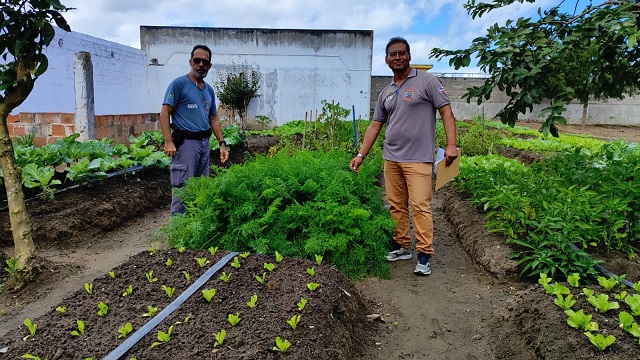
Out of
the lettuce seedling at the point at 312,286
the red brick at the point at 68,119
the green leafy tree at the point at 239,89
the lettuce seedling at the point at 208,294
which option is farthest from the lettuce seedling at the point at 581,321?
the green leafy tree at the point at 239,89

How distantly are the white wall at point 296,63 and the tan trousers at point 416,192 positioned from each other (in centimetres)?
1658

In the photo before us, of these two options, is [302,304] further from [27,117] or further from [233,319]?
[27,117]

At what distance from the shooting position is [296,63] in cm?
2100

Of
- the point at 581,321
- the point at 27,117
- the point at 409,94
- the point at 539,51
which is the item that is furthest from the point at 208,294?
the point at 27,117

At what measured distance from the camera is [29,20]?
11.6ft

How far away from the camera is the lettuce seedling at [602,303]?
2.72 meters

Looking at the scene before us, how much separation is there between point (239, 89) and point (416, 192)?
50.6 feet

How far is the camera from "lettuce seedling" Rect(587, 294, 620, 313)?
8.91ft

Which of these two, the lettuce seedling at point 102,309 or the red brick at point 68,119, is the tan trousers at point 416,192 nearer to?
the lettuce seedling at point 102,309

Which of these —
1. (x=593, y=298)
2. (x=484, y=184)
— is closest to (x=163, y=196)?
(x=484, y=184)

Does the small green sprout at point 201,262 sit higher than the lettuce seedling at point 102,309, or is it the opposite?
the small green sprout at point 201,262

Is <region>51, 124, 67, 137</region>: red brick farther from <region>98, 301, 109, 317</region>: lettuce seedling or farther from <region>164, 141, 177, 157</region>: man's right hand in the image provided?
<region>98, 301, 109, 317</region>: lettuce seedling

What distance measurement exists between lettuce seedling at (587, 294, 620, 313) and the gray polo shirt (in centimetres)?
177

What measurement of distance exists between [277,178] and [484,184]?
2.68 m
